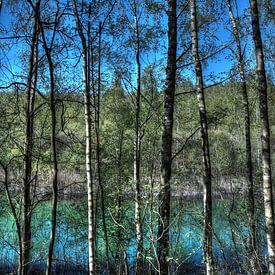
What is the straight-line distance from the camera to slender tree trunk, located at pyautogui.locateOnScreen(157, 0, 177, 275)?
4.70 metres

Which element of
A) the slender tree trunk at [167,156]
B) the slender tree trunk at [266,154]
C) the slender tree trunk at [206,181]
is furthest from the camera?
the slender tree trunk at [206,181]

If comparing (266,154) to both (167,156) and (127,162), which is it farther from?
(127,162)

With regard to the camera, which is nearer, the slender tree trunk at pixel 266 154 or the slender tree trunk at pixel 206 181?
the slender tree trunk at pixel 266 154

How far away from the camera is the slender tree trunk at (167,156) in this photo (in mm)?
4703

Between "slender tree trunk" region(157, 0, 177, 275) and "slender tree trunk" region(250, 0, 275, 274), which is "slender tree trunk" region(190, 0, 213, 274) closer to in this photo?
"slender tree trunk" region(157, 0, 177, 275)

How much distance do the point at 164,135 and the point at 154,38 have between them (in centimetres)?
595

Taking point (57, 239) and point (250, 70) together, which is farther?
point (57, 239)

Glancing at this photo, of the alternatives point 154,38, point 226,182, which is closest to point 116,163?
point 154,38

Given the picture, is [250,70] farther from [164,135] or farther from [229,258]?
[229,258]

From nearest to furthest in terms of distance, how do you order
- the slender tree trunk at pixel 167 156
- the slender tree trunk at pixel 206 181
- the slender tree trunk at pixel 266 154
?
A: the slender tree trunk at pixel 266 154 → the slender tree trunk at pixel 167 156 → the slender tree trunk at pixel 206 181

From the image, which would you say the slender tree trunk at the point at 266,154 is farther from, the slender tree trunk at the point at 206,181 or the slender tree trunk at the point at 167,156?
the slender tree trunk at the point at 167,156

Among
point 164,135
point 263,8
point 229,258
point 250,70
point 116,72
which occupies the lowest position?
point 229,258

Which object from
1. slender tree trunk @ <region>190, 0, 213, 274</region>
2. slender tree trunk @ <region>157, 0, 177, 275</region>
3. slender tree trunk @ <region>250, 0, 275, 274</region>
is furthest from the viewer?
slender tree trunk @ <region>190, 0, 213, 274</region>

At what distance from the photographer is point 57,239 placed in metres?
12.1
